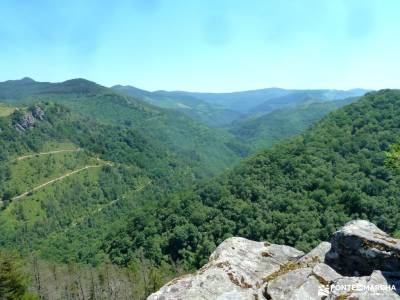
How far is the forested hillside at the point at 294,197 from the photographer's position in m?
106

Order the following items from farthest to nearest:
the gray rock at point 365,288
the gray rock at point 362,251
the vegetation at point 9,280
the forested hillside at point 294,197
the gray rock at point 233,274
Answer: the forested hillside at point 294,197 → the vegetation at point 9,280 → the gray rock at point 362,251 → the gray rock at point 233,274 → the gray rock at point 365,288

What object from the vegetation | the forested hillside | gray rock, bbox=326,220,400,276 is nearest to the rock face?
gray rock, bbox=326,220,400,276

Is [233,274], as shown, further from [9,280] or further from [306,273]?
[9,280]

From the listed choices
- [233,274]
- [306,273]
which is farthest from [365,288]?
[233,274]

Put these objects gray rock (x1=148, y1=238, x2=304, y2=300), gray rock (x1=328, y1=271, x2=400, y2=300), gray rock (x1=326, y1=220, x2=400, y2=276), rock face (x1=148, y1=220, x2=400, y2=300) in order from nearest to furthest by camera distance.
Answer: gray rock (x1=328, y1=271, x2=400, y2=300), rock face (x1=148, y1=220, x2=400, y2=300), gray rock (x1=148, y1=238, x2=304, y2=300), gray rock (x1=326, y1=220, x2=400, y2=276)

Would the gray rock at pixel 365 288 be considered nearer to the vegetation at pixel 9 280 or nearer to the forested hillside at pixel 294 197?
the vegetation at pixel 9 280

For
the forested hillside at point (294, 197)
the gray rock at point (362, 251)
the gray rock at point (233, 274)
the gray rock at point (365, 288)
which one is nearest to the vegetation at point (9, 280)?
the gray rock at point (233, 274)

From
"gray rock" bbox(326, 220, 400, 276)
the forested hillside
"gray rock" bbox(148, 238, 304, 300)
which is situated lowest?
the forested hillside

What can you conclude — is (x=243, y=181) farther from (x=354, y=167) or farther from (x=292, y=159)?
(x=354, y=167)

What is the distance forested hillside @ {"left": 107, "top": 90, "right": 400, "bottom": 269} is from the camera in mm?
106438

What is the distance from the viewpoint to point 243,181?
135 meters

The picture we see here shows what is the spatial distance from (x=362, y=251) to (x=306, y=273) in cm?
389

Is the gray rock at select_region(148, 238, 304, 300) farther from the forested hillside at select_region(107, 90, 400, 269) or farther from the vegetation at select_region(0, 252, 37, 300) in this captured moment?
the forested hillside at select_region(107, 90, 400, 269)

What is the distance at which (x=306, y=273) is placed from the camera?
840 inches
